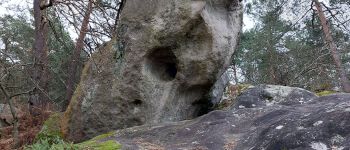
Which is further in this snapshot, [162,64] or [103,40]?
[162,64]

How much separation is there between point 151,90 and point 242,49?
14005 mm

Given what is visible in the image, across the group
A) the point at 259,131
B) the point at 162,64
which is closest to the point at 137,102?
the point at 162,64

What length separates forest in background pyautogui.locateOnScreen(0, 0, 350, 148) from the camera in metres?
7.16

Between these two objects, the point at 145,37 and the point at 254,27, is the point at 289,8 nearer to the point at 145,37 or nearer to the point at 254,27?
the point at 254,27

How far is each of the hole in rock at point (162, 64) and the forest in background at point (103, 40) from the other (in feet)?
4.20

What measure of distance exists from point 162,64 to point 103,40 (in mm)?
2617

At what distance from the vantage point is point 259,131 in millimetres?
5066

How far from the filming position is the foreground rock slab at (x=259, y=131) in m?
4.23

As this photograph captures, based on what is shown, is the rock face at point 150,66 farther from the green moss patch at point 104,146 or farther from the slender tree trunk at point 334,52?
the slender tree trunk at point 334,52

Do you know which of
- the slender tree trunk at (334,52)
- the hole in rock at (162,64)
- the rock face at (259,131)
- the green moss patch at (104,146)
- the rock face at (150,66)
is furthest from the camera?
the slender tree trunk at (334,52)

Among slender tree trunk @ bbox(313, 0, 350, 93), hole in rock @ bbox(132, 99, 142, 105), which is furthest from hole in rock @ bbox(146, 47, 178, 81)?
slender tree trunk @ bbox(313, 0, 350, 93)

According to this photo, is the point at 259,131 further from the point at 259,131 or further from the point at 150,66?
the point at 150,66

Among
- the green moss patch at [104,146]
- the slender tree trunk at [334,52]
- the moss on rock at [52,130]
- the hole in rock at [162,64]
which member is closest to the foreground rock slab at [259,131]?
the green moss patch at [104,146]

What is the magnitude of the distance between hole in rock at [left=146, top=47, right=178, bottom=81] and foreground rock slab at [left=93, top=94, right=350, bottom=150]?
1.66 m
